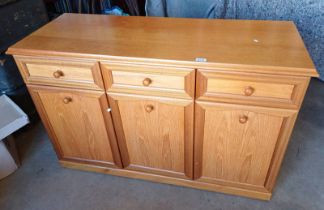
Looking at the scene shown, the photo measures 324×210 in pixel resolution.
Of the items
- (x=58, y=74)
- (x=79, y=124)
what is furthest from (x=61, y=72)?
(x=79, y=124)

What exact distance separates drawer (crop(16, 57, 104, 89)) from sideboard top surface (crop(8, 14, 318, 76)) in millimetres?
43

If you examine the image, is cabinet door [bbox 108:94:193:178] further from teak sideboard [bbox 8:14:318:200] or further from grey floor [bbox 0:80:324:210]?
grey floor [bbox 0:80:324:210]

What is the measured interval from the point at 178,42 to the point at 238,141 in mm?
481

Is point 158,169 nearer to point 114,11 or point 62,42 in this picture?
point 62,42

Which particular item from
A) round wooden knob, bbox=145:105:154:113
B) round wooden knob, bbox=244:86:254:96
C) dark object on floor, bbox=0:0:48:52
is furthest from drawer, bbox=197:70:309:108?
dark object on floor, bbox=0:0:48:52

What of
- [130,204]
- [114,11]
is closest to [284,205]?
[130,204]

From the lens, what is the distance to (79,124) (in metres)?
1.25

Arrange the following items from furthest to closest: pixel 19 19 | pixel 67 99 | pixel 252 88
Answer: pixel 19 19, pixel 67 99, pixel 252 88

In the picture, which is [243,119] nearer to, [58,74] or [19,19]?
[58,74]

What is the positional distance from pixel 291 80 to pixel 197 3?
3.21 ft

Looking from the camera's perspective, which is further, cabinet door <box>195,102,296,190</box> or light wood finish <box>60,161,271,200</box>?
light wood finish <box>60,161,271,200</box>

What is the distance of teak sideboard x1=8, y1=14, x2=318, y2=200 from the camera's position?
2.97ft

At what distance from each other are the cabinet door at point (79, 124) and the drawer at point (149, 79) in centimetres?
10

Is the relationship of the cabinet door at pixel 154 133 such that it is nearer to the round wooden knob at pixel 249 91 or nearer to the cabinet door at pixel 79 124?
the cabinet door at pixel 79 124
